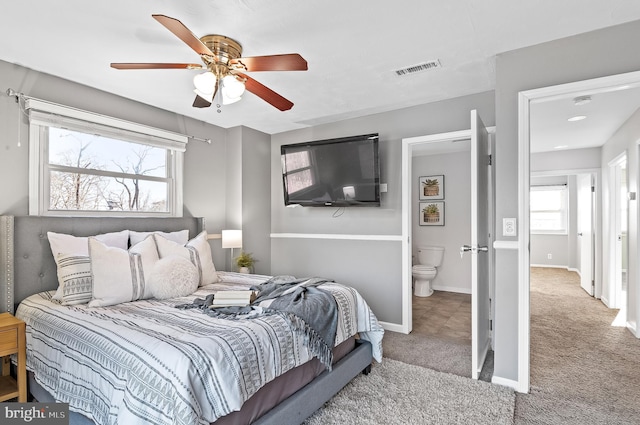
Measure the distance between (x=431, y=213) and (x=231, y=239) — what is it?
3.63 metres

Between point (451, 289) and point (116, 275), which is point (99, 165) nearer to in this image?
point (116, 275)

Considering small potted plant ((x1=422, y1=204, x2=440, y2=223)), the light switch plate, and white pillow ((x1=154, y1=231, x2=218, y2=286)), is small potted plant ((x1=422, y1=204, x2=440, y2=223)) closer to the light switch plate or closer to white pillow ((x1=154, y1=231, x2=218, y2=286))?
the light switch plate

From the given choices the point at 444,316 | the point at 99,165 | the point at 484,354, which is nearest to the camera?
the point at 484,354

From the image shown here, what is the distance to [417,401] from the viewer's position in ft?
7.42

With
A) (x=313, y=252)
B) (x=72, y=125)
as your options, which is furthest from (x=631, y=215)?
(x=72, y=125)

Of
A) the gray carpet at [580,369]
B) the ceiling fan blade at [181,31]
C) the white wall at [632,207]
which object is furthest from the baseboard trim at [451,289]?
the ceiling fan blade at [181,31]

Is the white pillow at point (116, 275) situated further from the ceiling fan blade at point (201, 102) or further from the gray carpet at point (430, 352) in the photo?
the gray carpet at point (430, 352)

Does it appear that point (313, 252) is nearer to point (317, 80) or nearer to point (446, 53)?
point (317, 80)

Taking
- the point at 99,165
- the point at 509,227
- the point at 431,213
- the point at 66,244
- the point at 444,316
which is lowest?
the point at 444,316

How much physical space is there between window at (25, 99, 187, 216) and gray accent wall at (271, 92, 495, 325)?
155 cm

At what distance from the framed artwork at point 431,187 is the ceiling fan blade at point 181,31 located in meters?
4.77

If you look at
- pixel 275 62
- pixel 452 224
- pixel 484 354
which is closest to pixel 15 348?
pixel 275 62

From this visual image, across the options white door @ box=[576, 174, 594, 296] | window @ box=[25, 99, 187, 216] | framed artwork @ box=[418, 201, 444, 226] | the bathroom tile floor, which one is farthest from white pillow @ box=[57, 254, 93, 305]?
white door @ box=[576, 174, 594, 296]

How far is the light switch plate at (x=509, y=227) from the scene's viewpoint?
2440mm
